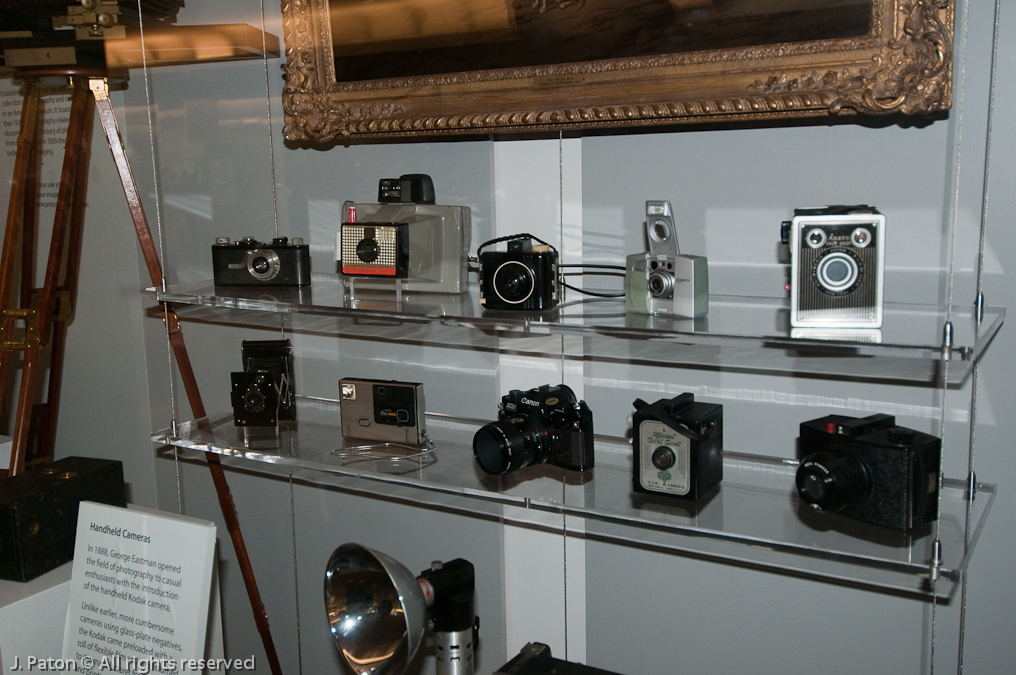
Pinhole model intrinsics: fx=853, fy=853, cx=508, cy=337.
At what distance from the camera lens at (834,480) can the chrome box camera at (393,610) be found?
578 millimetres

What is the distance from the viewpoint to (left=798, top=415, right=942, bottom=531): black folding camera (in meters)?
1.29

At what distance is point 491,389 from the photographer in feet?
6.50

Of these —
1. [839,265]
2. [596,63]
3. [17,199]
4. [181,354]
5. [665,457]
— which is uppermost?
[596,63]

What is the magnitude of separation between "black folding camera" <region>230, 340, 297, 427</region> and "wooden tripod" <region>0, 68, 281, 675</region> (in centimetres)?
28

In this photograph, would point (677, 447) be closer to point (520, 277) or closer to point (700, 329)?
point (700, 329)

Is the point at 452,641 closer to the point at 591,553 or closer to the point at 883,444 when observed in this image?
the point at 591,553

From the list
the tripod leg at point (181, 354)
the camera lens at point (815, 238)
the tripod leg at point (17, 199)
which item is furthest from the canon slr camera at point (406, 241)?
the tripod leg at point (17, 199)

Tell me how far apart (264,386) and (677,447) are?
0.99 meters

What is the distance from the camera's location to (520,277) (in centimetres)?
160

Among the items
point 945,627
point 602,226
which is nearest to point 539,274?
point 602,226

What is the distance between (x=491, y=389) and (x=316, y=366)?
51 cm

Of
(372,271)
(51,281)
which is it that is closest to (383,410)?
(372,271)

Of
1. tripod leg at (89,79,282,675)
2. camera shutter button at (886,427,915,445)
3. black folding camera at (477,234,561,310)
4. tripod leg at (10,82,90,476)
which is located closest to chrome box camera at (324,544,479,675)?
black folding camera at (477,234,561,310)

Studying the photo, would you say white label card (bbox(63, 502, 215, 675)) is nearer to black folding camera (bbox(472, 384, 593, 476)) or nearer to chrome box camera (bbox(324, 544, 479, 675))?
chrome box camera (bbox(324, 544, 479, 675))
